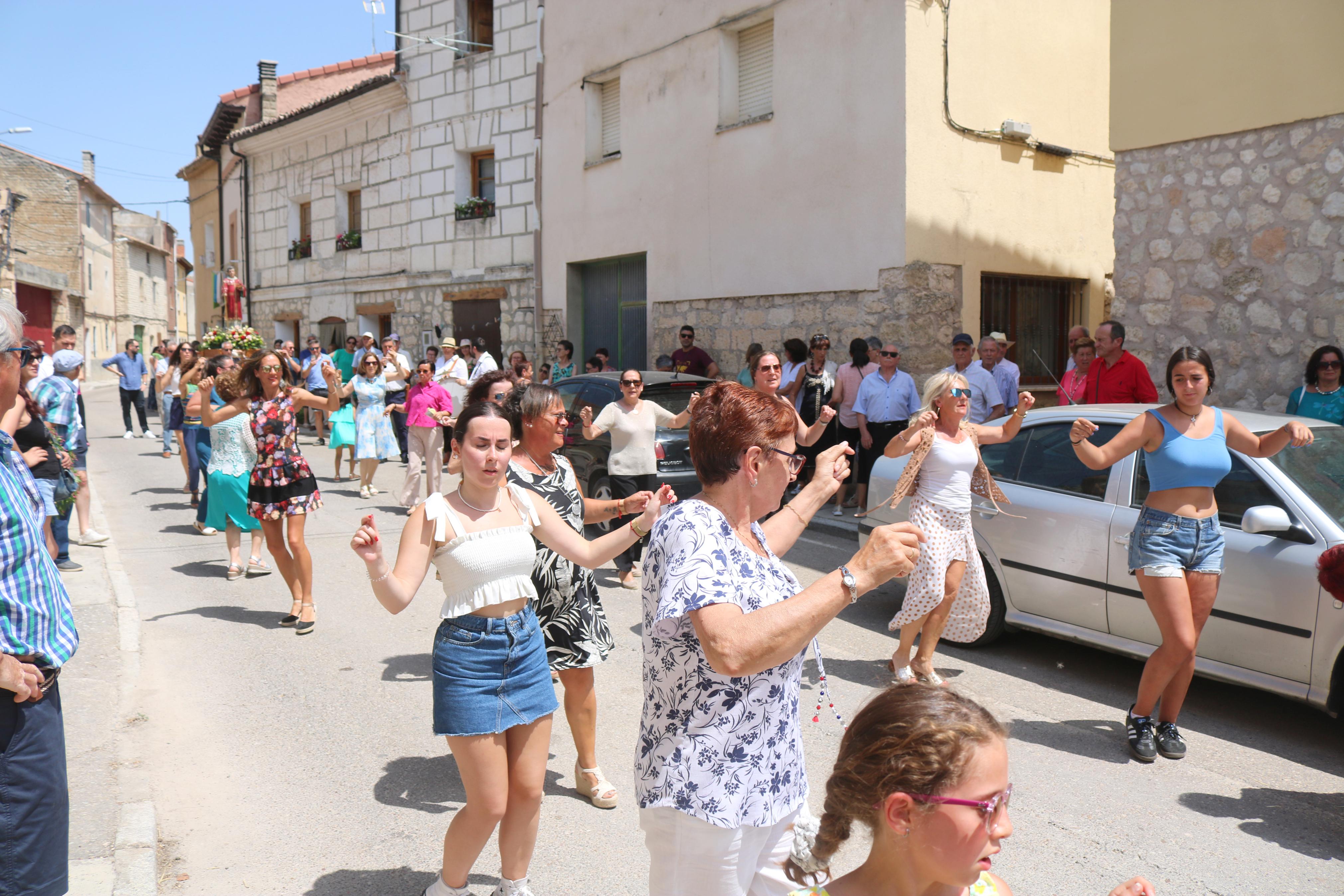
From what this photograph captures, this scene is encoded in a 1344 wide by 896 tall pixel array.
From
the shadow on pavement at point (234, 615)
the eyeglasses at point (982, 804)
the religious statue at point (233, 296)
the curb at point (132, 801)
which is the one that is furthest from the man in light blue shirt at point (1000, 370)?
the religious statue at point (233, 296)

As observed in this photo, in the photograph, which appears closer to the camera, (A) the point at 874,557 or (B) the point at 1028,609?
(A) the point at 874,557

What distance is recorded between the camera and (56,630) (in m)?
2.64

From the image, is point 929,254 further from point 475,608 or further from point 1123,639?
point 475,608

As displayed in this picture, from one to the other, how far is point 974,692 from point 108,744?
4365 mm

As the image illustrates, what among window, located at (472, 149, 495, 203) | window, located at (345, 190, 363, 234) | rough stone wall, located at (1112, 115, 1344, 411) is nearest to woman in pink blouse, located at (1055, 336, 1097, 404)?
rough stone wall, located at (1112, 115, 1344, 411)

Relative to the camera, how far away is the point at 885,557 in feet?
7.07

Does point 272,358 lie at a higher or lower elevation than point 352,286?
lower

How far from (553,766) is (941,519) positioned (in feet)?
8.06

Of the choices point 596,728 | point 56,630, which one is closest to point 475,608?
point 56,630

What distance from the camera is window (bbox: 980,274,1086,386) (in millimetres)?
12672

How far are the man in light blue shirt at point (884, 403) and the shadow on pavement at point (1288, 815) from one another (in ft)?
21.8

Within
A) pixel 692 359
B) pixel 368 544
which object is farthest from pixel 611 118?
pixel 368 544

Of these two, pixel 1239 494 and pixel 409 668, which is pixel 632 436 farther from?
pixel 1239 494

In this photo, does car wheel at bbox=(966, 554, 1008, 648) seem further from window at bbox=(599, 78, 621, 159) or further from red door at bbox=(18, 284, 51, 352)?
red door at bbox=(18, 284, 51, 352)
